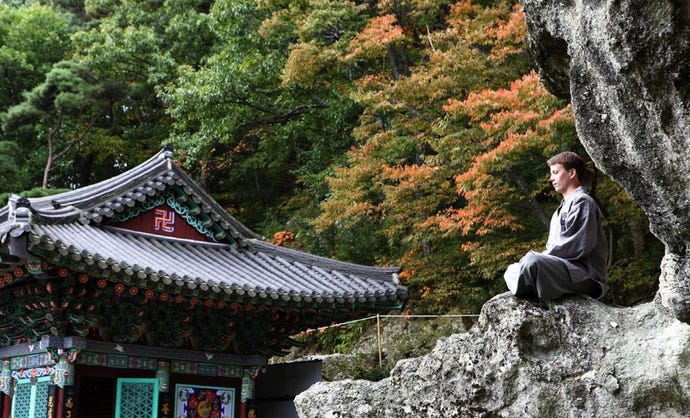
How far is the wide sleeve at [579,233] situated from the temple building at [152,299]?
17.4 ft

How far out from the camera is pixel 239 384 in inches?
426

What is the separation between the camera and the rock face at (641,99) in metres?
3.22

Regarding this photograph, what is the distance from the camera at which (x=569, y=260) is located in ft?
13.9

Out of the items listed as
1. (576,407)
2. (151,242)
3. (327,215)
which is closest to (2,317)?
(151,242)

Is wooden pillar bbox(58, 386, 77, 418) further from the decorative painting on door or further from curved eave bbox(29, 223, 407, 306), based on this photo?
curved eave bbox(29, 223, 407, 306)

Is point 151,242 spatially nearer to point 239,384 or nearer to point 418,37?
point 239,384

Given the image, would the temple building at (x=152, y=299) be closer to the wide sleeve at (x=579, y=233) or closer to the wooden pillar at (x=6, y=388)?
the wooden pillar at (x=6, y=388)

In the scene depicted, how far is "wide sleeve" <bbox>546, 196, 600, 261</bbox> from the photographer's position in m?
4.26

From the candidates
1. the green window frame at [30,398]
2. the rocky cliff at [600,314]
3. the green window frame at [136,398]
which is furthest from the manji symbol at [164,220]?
the rocky cliff at [600,314]

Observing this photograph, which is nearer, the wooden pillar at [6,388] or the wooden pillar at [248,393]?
the wooden pillar at [6,388]

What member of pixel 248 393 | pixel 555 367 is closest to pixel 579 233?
pixel 555 367

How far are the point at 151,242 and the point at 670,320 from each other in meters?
7.80

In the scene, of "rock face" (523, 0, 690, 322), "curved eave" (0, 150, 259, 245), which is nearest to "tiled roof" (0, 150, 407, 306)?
"curved eave" (0, 150, 259, 245)

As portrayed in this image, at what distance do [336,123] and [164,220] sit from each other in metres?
7.83
